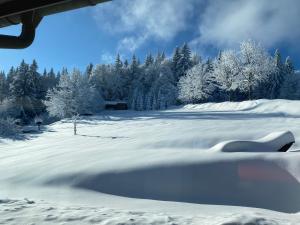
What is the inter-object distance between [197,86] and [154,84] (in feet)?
42.3

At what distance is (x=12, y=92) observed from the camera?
60344mm

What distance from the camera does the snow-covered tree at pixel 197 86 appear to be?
194 ft

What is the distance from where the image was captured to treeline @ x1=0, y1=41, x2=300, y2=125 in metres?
49.9

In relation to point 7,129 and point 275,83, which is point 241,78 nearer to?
point 275,83

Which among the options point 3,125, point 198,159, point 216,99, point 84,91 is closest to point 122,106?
point 84,91

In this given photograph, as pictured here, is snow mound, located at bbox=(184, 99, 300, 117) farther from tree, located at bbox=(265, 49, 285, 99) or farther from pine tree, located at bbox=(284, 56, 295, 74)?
pine tree, located at bbox=(284, 56, 295, 74)

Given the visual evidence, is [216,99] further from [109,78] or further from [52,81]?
[52,81]

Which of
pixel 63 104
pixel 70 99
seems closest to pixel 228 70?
pixel 70 99

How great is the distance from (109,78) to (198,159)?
62.7m

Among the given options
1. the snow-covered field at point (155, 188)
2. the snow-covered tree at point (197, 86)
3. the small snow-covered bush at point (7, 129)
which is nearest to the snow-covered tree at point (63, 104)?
the small snow-covered bush at point (7, 129)

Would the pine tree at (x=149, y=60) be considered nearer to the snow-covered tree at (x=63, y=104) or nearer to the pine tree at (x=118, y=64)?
the pine tree at (x=118, y=64)

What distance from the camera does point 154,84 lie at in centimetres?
6925

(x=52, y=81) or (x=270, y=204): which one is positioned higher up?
(x=52, y=81)

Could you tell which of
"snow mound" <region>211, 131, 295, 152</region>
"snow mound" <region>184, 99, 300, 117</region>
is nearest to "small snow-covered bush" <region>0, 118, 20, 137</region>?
"snow mound" <region>184, 99, 300, 117</region>
